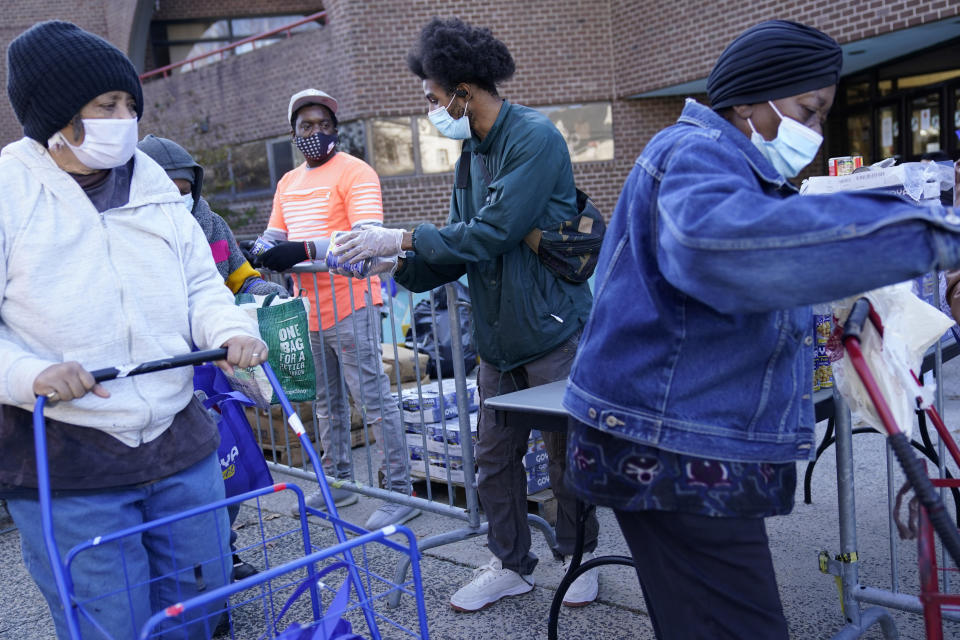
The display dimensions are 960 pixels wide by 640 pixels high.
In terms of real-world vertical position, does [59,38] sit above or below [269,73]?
below

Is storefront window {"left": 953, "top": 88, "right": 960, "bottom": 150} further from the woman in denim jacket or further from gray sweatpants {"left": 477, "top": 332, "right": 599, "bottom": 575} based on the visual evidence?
the woman in denim jacket

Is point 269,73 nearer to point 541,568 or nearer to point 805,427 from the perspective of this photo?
point 541,568

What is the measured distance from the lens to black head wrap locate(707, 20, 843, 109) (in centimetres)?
167

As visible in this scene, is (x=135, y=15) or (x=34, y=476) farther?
(x=135, y=15)

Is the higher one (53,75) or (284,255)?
(53,75)

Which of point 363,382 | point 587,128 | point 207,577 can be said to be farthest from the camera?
point 587,128

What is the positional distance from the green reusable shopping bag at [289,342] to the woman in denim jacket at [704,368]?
7.07ft

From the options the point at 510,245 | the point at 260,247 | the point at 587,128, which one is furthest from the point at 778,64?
the point at 587,128

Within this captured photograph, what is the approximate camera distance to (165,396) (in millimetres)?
2148

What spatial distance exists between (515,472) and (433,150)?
452 inches

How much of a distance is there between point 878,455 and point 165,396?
4516 mm

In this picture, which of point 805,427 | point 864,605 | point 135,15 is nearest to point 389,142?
point 135,15

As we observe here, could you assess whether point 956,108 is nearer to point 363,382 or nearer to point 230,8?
point 363,382

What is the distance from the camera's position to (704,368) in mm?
1535
